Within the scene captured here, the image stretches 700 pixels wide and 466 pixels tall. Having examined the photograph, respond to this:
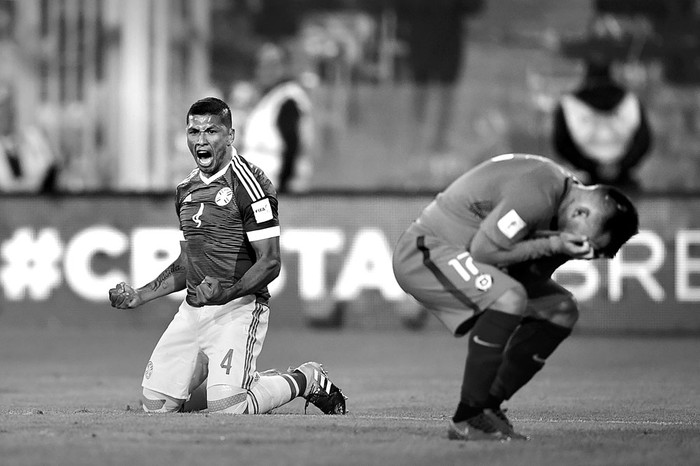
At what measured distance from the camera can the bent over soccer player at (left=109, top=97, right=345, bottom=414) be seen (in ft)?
23.9

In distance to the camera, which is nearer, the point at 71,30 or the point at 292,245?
the point at 292,245

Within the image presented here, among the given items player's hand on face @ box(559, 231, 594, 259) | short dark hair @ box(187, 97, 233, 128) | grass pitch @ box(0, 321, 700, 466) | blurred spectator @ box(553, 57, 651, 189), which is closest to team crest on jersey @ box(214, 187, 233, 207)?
short dark hair @ box(187, 97, 233, 128)

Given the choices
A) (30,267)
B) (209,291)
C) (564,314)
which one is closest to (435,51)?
(30,267)

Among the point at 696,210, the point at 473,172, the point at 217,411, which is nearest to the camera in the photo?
the point at 473,172

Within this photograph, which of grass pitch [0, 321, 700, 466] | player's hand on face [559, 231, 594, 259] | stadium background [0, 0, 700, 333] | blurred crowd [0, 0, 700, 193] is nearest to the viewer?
grass pitch [0, 321, 700, 466]

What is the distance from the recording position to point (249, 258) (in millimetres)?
7539

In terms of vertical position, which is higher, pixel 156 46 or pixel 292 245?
pixel 156 46

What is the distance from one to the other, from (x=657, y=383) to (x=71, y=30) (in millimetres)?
9524

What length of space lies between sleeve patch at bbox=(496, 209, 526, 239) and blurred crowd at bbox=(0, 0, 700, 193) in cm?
1013

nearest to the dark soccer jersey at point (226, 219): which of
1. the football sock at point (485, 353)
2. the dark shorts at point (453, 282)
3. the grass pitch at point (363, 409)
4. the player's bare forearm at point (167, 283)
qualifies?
the player's bare forearm at point (167, 283)

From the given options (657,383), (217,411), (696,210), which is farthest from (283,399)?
(696,210)

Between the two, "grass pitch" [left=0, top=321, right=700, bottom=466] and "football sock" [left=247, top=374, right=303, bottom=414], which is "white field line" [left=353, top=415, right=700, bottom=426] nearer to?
"grass pitch" [left=0, top=321, right=700, bottom=466]

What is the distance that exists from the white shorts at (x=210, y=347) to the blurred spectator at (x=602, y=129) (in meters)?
7.17

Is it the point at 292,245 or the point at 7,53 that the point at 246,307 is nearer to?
the point at 292,245
